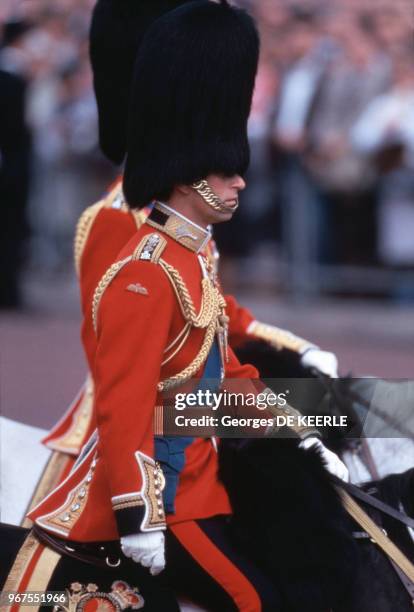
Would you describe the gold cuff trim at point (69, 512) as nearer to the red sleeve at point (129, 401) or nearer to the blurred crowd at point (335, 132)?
the red sleeve at point (129, 401)

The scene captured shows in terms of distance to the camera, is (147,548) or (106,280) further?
(106,280)

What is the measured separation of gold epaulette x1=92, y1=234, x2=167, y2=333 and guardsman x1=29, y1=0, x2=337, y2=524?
0.69 m

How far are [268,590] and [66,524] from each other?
452 millimetres

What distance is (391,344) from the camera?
302 inches

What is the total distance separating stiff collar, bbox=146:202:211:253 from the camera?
272cm

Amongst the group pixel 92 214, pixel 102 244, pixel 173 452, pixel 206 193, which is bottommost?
pixel 173 452

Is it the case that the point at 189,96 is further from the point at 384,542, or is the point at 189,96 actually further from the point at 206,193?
the point at 384,542

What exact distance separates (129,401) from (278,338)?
969mm

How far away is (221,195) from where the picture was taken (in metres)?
2.70

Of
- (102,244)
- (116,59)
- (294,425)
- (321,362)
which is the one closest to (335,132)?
(116,59)

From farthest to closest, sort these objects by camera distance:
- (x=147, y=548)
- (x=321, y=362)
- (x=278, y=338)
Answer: (x=278, y=338) < (x=321, y=362) < (x=147, y=548)

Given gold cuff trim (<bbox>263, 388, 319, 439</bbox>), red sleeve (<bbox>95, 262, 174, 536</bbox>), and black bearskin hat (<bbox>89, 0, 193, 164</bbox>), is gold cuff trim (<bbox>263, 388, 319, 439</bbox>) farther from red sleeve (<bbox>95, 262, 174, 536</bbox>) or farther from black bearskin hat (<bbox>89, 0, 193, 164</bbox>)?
black bearskin hat (<bbox>89, 0, 193, 164</bbox>)

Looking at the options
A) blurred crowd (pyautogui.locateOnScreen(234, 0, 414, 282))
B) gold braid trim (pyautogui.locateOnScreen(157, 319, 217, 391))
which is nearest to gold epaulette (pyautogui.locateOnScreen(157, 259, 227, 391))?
gold braid trim (pyautogui.locateOnScreen(157, 319, 217, 391))

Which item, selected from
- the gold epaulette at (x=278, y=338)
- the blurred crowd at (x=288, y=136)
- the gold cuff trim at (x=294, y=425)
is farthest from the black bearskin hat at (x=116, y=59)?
the blurred crowd at (x=288, y=136)
